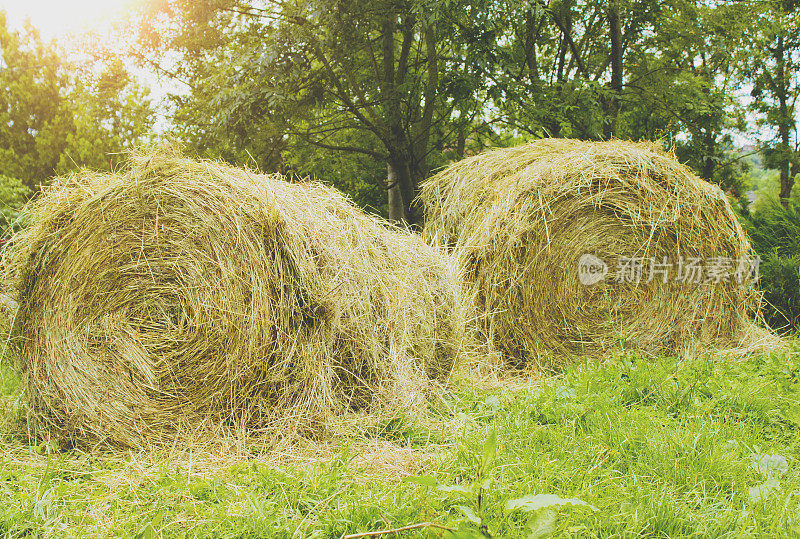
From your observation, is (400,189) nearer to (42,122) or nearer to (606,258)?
(606,258)

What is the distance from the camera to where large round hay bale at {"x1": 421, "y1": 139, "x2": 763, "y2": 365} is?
429cm

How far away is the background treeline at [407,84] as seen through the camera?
6.36 metres

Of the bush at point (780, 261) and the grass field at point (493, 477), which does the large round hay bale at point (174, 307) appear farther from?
the bush at point (780, 261)

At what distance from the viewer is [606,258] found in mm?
4422

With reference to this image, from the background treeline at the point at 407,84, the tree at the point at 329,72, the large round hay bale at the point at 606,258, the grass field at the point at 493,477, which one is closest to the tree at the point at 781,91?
the background treeline at the point at 407,84

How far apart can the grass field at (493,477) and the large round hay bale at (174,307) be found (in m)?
0.25

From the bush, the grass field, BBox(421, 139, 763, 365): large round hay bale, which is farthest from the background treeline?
the grass field

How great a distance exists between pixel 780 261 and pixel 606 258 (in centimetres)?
198

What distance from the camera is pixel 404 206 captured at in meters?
8.80

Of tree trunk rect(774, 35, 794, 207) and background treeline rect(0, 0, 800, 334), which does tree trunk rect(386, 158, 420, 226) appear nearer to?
background treeline rect(0, 0, 800, 334)

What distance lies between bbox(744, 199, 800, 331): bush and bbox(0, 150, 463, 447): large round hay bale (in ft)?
13.6

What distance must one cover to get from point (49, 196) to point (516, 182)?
3.24 m

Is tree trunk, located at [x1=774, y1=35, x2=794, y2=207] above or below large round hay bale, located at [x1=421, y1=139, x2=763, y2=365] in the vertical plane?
above

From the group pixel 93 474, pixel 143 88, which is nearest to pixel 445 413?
pixel 93 474
